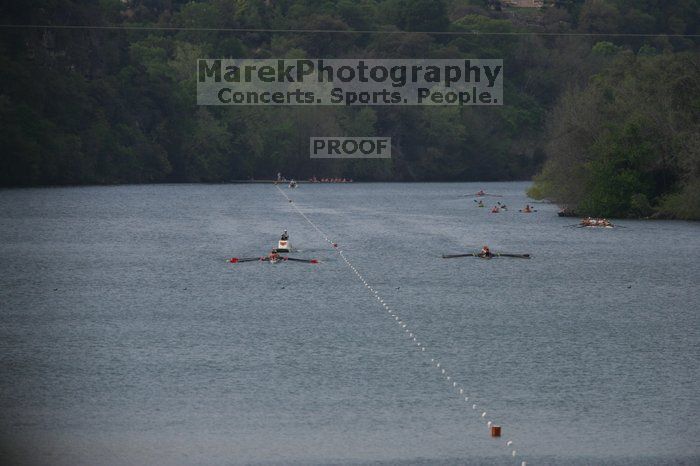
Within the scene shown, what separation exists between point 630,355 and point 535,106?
153064mm

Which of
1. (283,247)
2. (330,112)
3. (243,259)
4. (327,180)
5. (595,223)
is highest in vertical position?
(330,112)

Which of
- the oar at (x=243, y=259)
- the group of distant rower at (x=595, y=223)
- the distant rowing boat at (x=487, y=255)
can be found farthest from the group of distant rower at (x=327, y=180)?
the oar at (x=243, y=259)

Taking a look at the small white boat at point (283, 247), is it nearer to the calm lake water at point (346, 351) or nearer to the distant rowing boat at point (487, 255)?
the calm lake water at point (346, 351)

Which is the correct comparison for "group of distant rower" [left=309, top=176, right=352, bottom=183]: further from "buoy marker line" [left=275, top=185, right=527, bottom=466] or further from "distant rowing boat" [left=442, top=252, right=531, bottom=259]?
"distant rowing boat" [left=442, top=252, right=531, bottom=259]

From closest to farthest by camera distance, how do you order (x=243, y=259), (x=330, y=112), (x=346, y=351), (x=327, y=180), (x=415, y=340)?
(x=346, y=351) → (x=415, y=340) → (x=243, y=259) → (x=330, y=112) → (x=327, y=180)

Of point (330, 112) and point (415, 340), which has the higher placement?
point (330, 112)

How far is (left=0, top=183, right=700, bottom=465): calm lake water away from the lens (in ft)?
86.5

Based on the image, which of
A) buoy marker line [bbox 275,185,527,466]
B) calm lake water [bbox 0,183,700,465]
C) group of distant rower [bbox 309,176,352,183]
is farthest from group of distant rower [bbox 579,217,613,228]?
group of distant rower [bbox 309,176,352,183]

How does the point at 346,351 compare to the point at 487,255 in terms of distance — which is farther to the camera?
the point at 487,255

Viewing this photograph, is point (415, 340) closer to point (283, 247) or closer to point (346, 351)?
point (346, 351)

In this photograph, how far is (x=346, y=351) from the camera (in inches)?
1427

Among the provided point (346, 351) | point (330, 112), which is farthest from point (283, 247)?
point (330, 112)

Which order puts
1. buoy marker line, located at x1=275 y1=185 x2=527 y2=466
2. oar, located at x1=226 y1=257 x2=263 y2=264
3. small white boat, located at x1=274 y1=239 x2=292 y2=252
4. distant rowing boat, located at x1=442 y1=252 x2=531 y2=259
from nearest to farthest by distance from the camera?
1. buoy marker line, located at x1=275 y1=185 x2=527 y2=466
2. oar, located at x1=226 y1=257 x2=263 y2=264
3. small white boat, located at x1=274 y1=239 x2=292 y2=252
4. distant rowing boat, located at x1=442 y1=252 x2=531 y2=259

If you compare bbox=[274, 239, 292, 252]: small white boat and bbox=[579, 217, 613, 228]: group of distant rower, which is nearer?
bbox=[274, 239, 292, 252]: small white boat
